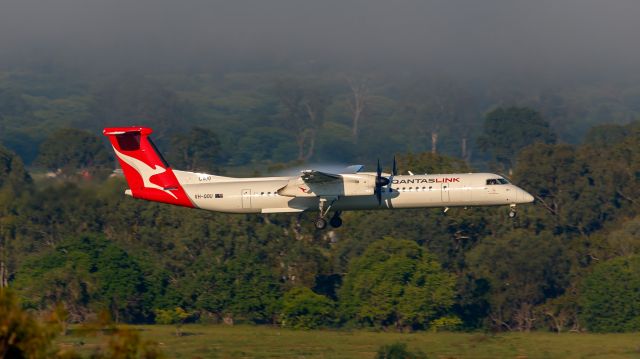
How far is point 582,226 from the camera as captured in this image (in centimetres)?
11219

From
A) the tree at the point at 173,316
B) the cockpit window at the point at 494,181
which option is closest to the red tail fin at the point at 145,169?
the cockpit window at the point at 494,181

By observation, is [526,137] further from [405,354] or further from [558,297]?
[405,354]

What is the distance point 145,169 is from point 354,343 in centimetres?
2188

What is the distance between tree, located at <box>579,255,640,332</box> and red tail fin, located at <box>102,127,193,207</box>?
3824 cm

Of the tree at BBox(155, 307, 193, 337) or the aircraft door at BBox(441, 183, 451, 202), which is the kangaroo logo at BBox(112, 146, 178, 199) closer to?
the aircraft door at BBox(441, 183, 451, 202)

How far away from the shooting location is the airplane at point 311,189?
4809 cm

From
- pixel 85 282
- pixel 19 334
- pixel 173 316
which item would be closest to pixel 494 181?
pixel 19 334

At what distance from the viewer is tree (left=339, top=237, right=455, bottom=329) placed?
7606cm

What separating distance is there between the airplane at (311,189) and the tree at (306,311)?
25.2m

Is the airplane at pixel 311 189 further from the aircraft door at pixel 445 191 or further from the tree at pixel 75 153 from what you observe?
the tree at pixel 75 153

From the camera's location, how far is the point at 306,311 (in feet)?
247

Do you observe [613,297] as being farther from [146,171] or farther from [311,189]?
[146,171]

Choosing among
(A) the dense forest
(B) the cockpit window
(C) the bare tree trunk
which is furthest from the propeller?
(C) the bare tree trunk

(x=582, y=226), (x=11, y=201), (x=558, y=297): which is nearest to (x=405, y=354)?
(x=558, y=297)
